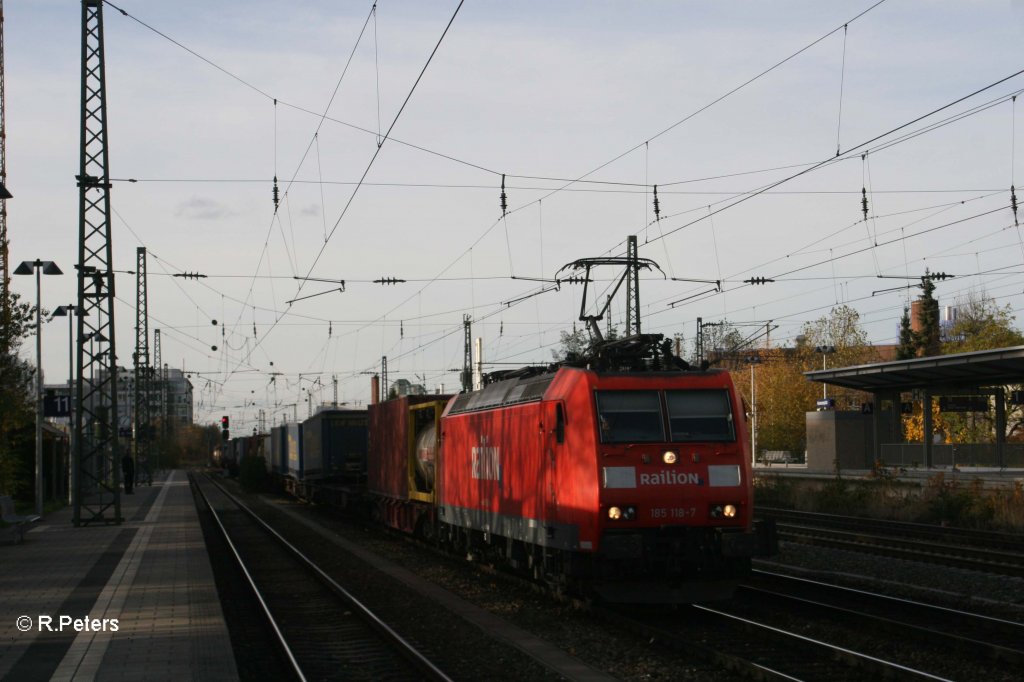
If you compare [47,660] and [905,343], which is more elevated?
[905,343]

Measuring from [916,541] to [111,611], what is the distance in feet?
49.8

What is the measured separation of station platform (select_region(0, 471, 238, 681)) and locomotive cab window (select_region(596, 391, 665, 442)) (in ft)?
16.4

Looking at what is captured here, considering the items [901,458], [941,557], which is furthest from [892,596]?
[901,458]

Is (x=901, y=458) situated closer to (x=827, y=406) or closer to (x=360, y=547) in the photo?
(x=827, y=406)

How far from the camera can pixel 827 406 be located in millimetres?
57625

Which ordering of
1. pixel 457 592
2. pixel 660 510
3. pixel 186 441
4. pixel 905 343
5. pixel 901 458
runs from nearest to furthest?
pixel 660 510 → pixel 457 592 → pixel 901 458 → pixel 905 343 → pixel 186 441

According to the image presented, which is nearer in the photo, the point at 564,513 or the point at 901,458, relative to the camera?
the point at 564,513

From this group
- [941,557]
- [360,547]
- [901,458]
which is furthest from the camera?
[901,458]

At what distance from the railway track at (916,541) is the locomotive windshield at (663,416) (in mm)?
2702

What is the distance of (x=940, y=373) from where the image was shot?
112 ft

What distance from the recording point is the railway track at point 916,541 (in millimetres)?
18484

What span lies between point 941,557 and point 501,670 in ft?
35.0

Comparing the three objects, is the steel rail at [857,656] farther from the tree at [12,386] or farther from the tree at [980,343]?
the tree at [980,343]

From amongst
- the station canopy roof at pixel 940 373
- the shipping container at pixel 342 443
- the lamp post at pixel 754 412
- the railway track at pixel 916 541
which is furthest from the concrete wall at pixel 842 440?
the shipping container at pixel 342 443
